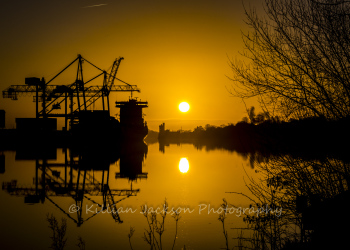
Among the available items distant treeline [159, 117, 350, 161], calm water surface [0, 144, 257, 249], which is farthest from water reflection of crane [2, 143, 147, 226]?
distant treeline [159, 117, 350, 161]

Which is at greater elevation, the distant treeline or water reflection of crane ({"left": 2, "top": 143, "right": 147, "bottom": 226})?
the distant treeline

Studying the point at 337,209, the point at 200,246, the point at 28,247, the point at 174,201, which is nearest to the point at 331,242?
the point at 337,209

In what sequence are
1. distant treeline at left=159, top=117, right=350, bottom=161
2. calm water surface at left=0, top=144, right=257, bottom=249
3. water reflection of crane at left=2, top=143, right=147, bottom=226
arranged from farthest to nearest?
water reflection of crane at left=2, top=143, right=147, bottom=226, calm water surface at left=0, top=144, right=257, bottom=249, distant treeline at left=159, top=117, right=350, bottom=161

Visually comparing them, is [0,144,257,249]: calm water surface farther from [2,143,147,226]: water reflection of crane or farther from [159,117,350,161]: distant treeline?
[159,117,350,161]: distant treeline

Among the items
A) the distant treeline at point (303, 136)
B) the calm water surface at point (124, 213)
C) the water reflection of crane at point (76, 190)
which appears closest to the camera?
the distant treeline at point (303, 136)

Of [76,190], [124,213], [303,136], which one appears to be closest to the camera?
[303,136]

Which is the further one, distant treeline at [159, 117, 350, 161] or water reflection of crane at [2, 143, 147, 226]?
water reflection of crane at [2, 143, 147, 226]

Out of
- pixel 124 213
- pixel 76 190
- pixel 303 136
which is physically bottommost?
pixel 124 213

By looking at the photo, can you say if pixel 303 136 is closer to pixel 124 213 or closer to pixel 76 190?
pixel 124 213

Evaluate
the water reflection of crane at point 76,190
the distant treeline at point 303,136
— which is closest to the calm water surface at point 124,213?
the water reflection of crane at point 76,190

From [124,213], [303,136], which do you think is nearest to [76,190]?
[124,213]

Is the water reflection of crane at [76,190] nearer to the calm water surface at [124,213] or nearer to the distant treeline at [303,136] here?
the calm water surface at [124,213]

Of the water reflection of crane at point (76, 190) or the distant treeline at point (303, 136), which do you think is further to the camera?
the water reflection of crane at point (76, 190)

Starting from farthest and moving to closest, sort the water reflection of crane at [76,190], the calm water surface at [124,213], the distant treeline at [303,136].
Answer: the water reflection of crane at [76,190] → the calm water surface at [124,213] → the distant treeline at [303,136]
